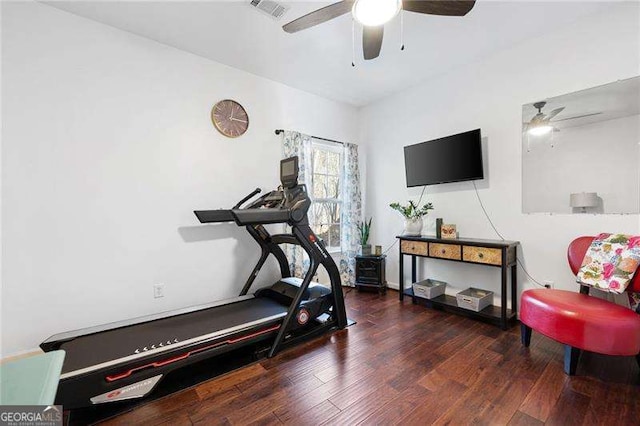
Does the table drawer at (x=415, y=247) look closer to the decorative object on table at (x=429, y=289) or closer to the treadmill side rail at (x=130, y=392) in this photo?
the decorative object on table at (x=429, y=289)

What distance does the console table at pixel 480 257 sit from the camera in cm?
261

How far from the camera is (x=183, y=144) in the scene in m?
2.84

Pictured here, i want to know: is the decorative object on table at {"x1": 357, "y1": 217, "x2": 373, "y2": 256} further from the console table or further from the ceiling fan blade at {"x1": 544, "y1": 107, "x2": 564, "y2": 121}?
the ceiling fan blade at {"x1": 544, "y1": 107, "x2": 564, "y2": 121}

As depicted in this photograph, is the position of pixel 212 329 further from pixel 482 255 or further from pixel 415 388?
pixel 482 255

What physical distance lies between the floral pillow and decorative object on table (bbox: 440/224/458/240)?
1.11 metres

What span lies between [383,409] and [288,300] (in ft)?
4.25

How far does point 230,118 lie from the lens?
3.13 metres

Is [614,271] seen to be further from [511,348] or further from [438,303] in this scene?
[438,303]

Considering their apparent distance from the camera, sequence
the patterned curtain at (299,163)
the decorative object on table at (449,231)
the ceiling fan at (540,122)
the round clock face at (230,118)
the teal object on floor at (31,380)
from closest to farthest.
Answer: the teal object on floor at (31,380) < the ceiling fan at (540,122) < the round clock face at (230,118) < the decorative object on table at (449,231) < the patterned curtain at (299,163)

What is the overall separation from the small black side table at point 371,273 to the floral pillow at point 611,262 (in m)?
2.03

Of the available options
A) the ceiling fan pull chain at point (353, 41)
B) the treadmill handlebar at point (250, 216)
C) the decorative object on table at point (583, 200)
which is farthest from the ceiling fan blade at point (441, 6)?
the decorative object on table at point (583, 200)

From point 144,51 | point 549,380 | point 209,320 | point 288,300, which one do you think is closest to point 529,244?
point 549,380

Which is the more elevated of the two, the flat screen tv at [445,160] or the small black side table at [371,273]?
the flat screen tv at [445,160]

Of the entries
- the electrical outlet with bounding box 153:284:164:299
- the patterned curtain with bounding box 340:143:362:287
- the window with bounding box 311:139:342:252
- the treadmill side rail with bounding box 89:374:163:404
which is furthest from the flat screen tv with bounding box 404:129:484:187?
the treadmill side rail with bounding box 89:374:163:404
